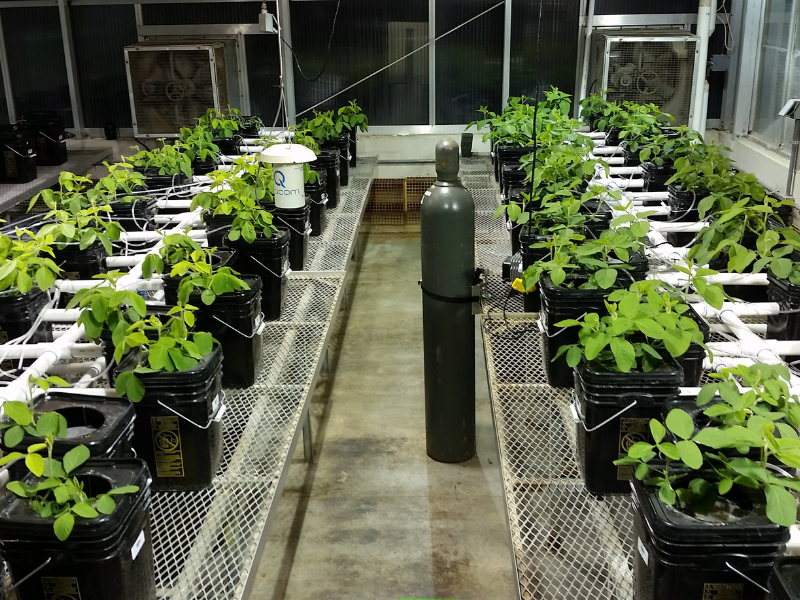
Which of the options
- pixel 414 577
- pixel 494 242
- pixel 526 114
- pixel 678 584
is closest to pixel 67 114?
pixel 526 114

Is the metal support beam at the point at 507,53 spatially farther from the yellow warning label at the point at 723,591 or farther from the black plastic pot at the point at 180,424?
the yellow warning label at the point at 723,591

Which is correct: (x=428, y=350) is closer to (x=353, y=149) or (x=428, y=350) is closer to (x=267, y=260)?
(x=267, y=260)

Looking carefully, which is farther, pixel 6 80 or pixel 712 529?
pixel 6 80

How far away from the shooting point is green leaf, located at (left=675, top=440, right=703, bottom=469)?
4.17 ft

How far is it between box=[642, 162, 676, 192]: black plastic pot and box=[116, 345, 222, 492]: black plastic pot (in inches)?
105

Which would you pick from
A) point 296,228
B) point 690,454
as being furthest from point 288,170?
point 690,454

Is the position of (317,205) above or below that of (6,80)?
below

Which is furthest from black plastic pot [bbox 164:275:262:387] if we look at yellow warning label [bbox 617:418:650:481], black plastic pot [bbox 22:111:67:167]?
black plastic pot [bbox 22:111:67:167]

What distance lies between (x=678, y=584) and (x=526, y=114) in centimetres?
361

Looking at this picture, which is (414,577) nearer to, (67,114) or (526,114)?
(526,114)

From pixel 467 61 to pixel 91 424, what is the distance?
5.29m

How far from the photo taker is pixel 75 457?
134 centimetres

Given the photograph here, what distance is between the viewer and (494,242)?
3.54m

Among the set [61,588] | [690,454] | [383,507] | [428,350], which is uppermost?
[690,454]
